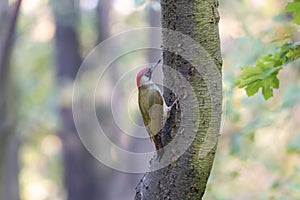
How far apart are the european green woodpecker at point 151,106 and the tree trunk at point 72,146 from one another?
586cm

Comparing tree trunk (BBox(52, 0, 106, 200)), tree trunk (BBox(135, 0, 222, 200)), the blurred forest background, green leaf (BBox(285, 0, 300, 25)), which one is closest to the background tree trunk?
the blurred forest background

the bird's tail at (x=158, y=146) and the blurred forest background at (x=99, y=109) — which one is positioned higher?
the blurred forest background at (x=99, y=109)

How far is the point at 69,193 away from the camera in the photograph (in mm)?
8273

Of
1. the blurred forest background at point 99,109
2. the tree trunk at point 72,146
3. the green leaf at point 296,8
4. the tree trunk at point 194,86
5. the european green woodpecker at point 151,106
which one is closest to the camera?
the tree trunk at point 194,86

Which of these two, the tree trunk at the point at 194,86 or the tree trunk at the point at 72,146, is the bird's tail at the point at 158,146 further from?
the tree trunk at the point at 72,146

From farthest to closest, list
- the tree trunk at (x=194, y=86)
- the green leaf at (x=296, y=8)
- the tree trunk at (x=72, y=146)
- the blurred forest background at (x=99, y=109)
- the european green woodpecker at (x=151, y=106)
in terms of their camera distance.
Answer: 1. the tree trunk at (x=72, y=146)
2. the blurred forest background at (x=99, y=109)
3. the green leaf at (x=296, y=8)
4. the european green woodpecker at (x=151, y=106)
5. the tree trunk at (x=194, y=86)

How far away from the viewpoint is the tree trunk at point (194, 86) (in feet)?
4.52

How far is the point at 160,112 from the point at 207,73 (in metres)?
0.17

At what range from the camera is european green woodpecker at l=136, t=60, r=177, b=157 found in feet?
4.87

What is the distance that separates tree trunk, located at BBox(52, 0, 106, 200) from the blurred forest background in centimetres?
1

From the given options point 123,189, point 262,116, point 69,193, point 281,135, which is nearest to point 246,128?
point 262,116

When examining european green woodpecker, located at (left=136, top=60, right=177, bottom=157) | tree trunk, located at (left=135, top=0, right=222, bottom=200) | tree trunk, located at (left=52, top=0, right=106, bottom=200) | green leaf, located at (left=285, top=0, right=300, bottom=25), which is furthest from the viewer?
tree trunk, located at (left=52, top=0, right=106, bottom=200)

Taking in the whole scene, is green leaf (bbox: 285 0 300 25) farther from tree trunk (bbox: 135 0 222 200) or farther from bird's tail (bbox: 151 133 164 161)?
bird's tail (bbox: 151 133 164 161)

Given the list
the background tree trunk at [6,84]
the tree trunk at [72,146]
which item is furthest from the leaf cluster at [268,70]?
the tree trunk at [72,146]
